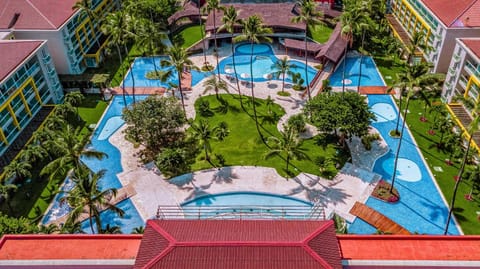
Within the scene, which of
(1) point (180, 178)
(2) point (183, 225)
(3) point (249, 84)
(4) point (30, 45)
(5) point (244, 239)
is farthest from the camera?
(3) point (249, 84)

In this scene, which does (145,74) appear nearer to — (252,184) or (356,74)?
(252,184)

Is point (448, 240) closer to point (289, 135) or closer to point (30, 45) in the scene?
point (289, 135)

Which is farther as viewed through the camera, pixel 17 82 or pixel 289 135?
pixel 17 82

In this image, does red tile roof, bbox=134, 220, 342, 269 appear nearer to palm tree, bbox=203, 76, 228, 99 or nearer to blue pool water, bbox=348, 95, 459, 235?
blue pool water, bbox=348, 95, 459, 235

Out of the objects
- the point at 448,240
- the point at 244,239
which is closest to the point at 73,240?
the point at 244,239

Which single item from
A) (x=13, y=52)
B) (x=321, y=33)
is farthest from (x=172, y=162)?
(x=321, y=33)

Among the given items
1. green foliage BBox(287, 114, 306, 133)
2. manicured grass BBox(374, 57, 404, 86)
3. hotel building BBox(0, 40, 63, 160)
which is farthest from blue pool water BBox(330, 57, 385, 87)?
Result: hotel building BBox(0, 40, 63, 160)

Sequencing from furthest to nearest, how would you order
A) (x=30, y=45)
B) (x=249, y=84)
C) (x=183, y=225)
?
(x=249, y=84) → (x=30, y=45) → (x=183, y=225)
